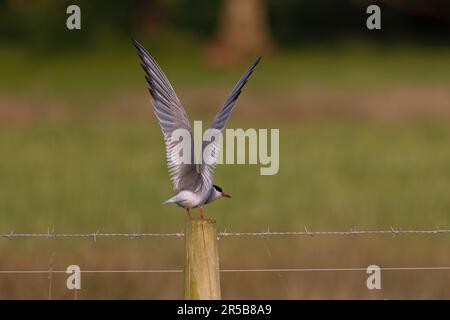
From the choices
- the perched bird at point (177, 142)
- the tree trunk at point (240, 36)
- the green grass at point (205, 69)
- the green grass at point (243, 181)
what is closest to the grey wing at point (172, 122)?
the perched bird at point (177, 142)

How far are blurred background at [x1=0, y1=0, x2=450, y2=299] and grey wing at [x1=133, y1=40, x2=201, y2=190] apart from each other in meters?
3.04

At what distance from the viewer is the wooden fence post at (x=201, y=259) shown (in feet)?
22.6

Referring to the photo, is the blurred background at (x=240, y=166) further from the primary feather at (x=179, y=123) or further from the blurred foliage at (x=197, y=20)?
the primary feather at (x=179, y=123)

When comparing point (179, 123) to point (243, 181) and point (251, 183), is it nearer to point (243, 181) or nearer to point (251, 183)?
point (251, 183)

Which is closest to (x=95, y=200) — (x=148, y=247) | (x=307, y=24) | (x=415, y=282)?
(x=148, y=247)

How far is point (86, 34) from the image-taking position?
47.9 m

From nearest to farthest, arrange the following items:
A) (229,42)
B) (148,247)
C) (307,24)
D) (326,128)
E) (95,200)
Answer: (148,247), (95,200), (326,128), (229,42), (307,24)

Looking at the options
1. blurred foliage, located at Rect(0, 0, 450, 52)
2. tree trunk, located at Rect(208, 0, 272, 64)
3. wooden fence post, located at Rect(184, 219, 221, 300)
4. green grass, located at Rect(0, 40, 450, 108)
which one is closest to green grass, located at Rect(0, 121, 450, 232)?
wooden fence post, located at Rect(184, 219, 221, 300)

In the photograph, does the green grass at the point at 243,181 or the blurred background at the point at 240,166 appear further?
the green grass at the point at 243,181

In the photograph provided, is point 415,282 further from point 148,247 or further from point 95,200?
point 95,200

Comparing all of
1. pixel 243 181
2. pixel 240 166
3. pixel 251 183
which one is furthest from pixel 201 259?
pixel 240 166

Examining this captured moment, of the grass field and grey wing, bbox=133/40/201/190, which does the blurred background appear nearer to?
the grass field

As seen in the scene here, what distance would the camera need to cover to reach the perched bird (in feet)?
24.9
